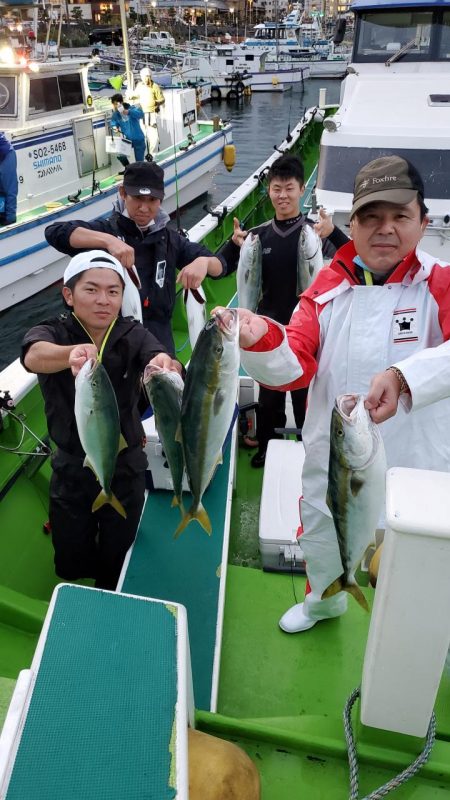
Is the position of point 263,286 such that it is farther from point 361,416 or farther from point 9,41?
point 9,41

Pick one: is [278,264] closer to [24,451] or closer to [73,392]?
[73,392]

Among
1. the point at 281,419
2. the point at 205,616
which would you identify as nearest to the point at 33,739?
the point at 205,616

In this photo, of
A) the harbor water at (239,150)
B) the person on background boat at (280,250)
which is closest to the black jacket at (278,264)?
the person on background boat at (280,250)

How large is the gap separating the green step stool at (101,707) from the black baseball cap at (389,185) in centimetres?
167

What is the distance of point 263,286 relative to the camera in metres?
4.44

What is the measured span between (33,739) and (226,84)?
50752 mm

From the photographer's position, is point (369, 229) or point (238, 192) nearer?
point (369, 229)

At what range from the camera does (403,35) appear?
8.25 meters

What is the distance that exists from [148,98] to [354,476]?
588 inches

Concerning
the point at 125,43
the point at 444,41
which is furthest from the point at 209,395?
the point at 125,43

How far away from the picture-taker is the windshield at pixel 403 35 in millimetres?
7914

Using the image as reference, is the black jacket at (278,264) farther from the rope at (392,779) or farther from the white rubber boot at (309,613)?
the rope at (392,779)

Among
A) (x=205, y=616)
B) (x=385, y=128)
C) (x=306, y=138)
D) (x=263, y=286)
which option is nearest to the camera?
(x=205, y=616)

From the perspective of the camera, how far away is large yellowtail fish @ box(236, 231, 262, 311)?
12.7 ft
